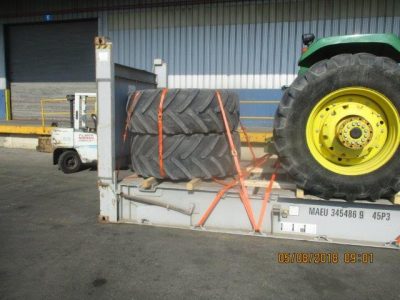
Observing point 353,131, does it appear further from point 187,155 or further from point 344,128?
point 187,155

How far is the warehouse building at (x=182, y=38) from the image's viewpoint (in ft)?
37.6

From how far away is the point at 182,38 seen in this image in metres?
12.7

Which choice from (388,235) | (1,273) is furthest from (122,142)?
(388,235)

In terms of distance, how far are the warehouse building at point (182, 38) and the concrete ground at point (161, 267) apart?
7.77 m

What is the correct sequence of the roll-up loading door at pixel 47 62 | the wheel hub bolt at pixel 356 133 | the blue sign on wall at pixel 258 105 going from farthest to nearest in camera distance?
the roll-up loading door at pixel 47 62, the blue sign on wall at pixel 258 105, the wheel hub bolt at pixel 356 133

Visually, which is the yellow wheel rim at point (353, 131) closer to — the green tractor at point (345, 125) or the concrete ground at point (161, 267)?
the green tractor at point (345, 125)

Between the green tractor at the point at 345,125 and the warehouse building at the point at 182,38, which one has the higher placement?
the warehouse building at the point at 182,38

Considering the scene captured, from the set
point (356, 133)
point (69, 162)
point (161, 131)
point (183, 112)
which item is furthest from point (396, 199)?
point (69, 162)

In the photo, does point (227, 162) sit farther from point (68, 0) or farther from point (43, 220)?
point (68, 0)

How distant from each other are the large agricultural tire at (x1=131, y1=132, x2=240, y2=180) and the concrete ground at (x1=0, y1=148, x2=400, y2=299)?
71cm
